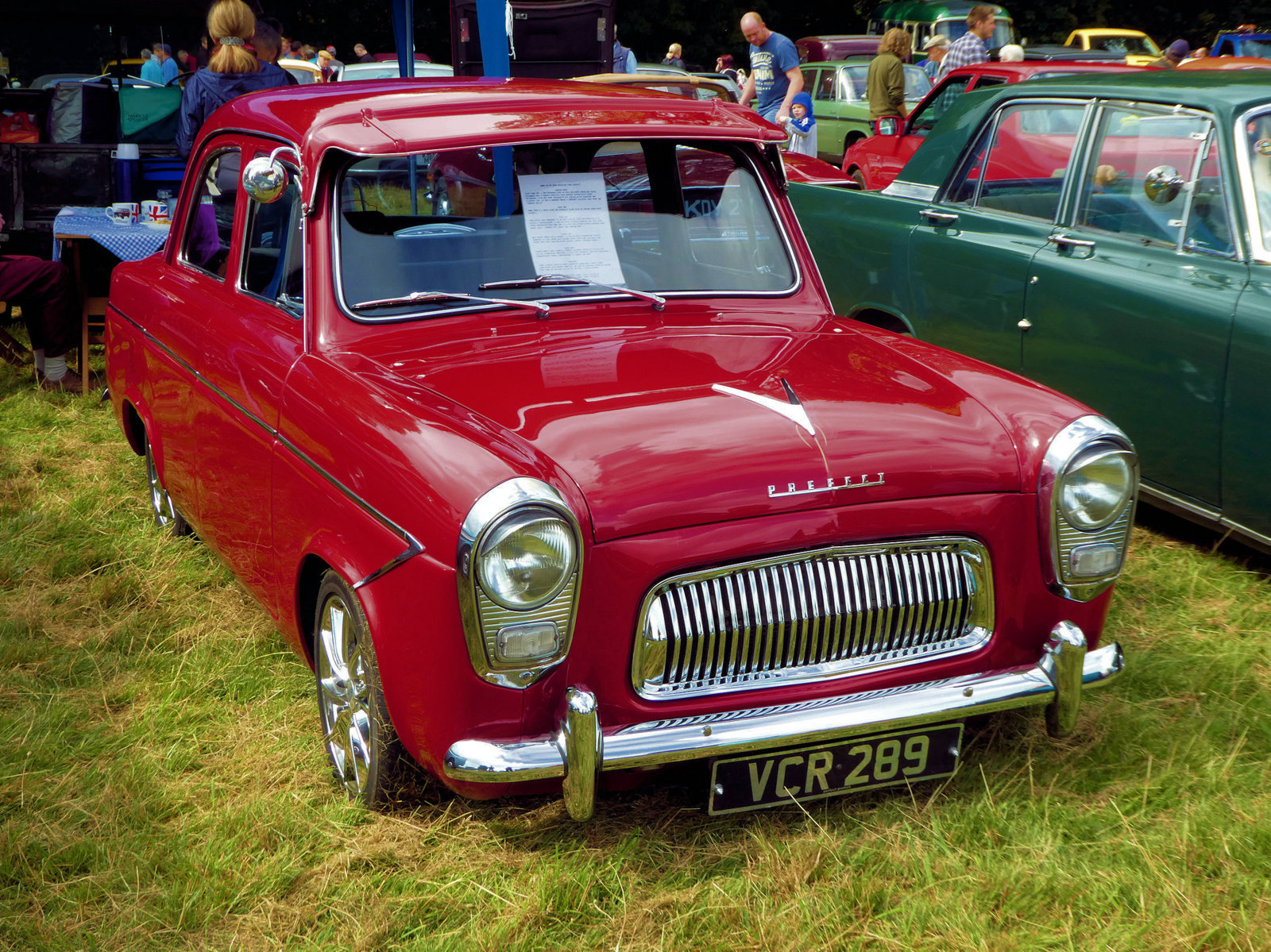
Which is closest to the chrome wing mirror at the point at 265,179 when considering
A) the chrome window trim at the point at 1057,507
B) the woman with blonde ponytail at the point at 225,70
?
the chrome window trim at the point at 1057,507

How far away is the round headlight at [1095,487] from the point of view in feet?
8.59

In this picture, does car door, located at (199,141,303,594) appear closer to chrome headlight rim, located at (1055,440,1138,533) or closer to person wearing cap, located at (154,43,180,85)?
chrome headlight rim, located at (1055,440,1138,533)

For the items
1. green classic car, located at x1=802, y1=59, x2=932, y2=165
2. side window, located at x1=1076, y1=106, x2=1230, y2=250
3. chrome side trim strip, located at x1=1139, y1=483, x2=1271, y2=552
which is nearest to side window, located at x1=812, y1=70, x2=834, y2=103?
green classic car, located at x1=802, y1=59, x2=932, y2=165

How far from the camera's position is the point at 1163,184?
4.07 meters

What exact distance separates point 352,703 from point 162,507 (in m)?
2.15

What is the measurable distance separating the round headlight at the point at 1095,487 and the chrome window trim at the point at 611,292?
44.3 inches

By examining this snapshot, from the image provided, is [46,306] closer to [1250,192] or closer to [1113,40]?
[1250,192]

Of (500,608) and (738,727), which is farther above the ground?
(500,608)

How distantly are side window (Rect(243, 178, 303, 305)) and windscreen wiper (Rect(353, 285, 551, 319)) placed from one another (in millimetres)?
246

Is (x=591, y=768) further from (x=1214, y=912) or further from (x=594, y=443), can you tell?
(x=1214, y=912)

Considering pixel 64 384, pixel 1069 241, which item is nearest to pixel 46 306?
pixel 64 384

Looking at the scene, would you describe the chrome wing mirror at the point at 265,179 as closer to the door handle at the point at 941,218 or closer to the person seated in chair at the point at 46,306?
the door handle at the point at 941,218

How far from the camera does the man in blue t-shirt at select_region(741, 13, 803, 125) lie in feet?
36.0

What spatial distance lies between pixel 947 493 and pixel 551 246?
128 cm
